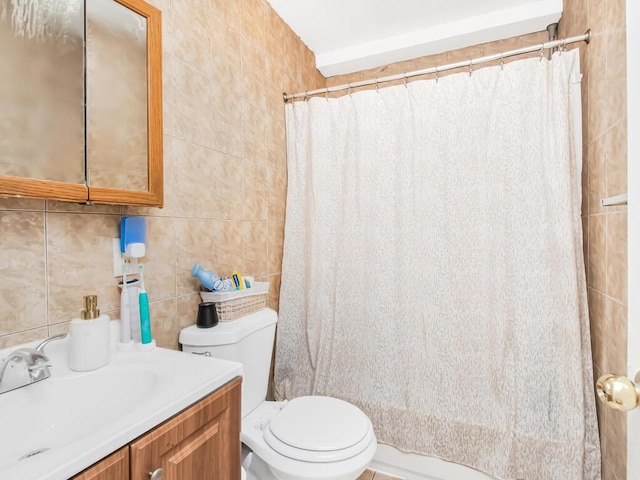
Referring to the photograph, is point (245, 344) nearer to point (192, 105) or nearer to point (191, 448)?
point (191, 448)

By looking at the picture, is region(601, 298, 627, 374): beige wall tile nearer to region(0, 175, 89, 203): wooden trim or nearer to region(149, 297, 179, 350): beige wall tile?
region(149, 297, 179, 350): beige wall tile

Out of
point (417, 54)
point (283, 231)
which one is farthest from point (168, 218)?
point (417, 54)

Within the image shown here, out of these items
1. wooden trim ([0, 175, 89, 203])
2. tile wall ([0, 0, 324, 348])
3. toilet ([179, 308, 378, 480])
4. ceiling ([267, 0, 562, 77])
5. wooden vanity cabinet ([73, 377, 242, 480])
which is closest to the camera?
wooden vanity cabinet ([73, 377, 242, 480])

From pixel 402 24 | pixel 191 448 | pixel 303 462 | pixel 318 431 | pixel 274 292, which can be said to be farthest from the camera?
pixel 402 24

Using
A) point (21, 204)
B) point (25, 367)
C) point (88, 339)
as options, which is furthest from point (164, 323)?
point (21, 204)

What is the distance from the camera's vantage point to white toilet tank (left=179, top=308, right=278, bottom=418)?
4.07ft

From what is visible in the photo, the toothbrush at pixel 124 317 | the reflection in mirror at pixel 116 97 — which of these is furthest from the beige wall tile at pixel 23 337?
the reflection in mirror at pixel 116 97

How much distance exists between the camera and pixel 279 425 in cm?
130

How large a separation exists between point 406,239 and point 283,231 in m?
0.71

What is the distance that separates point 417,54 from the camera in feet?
7.22

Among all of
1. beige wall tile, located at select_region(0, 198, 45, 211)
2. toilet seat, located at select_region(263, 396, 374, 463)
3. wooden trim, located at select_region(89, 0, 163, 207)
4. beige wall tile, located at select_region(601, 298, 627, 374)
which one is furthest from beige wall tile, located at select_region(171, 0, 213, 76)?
beige wall tile, located at select_region(601, 298, 627, 374)

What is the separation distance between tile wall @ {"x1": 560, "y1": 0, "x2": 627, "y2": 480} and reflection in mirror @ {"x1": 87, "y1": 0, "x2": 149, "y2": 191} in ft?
4.93

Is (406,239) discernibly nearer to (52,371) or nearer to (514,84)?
(514,84)

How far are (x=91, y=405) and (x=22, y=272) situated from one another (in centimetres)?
38
